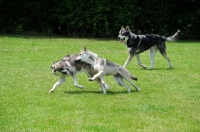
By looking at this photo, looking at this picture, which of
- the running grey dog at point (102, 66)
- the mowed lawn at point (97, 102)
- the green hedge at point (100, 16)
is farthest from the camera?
the green hedge at point (100, 16)

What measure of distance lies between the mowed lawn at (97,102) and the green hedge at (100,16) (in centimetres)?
987

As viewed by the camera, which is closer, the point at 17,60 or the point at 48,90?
the point at 48,90

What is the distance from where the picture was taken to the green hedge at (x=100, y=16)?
24.7 meters

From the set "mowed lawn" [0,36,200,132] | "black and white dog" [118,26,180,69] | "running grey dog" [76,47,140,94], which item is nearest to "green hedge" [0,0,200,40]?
"mowed lawn" [0,36,200,132]

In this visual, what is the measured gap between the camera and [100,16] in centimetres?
2453

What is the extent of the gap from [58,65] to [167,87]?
3.03 m

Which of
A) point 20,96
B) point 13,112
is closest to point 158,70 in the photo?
point 20,96

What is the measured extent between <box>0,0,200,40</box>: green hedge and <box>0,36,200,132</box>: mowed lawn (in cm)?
987

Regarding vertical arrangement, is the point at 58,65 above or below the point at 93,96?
above

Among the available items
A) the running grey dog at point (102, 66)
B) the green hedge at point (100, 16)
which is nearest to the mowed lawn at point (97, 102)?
the running grey dog at point (102, 66)

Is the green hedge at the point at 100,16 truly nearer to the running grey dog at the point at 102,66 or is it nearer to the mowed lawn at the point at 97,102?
the mowed lawn at the point at 97,102

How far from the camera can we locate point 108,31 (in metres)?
25.1

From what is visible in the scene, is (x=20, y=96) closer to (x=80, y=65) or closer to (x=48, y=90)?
(x=48, y=90)

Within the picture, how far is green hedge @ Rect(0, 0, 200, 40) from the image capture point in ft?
80.9
